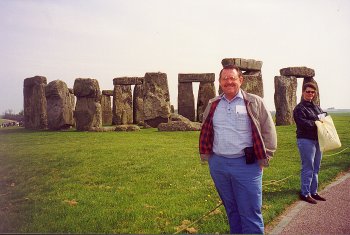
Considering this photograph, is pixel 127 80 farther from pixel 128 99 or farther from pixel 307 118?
pixel 307 118

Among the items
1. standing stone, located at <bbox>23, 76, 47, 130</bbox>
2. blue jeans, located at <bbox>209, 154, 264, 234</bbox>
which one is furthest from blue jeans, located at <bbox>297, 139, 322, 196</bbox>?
standing stone, located at <bbox>23, 76, 47, 130</bbox>

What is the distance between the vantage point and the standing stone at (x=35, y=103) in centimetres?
2058

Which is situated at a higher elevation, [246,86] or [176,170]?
[246,86]

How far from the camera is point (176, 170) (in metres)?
8.82

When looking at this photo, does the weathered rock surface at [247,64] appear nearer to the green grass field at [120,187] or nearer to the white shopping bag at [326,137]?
the green grass field at [120,187]

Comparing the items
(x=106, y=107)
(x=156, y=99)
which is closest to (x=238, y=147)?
(x=156, y=99)

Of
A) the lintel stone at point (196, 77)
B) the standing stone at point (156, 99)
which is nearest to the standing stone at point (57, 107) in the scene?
the standing stone at point (156, 99)

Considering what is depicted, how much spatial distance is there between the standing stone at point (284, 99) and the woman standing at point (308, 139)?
45.4 feet

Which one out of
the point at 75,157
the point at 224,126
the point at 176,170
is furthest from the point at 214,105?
the point at 75,157

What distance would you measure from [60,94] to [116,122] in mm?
5985

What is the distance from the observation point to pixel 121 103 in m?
25.8

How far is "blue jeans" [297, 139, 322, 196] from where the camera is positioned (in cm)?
675

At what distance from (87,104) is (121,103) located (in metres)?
6.34

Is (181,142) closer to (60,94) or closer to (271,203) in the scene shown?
(271,203)
